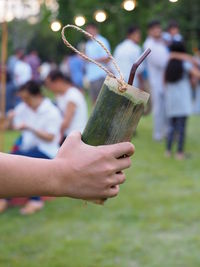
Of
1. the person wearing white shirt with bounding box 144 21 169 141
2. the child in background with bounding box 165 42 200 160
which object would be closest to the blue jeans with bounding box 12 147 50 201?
the child in background with bounding box 165 42 200 160

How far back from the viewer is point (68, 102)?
6.11 meters

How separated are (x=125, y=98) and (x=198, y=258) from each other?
2675 millimetres

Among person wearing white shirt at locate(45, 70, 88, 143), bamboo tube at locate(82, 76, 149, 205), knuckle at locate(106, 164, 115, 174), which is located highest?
bamboo tube at locate(82, 76, 149, 205)

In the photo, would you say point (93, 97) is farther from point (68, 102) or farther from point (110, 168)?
point (110, 168)

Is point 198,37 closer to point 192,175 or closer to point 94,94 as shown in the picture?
point 94,94

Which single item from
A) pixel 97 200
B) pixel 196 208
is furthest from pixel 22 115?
pixel 97 200

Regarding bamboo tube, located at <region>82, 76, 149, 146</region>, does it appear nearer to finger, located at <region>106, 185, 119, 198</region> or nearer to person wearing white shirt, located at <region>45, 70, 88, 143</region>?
finger, located at <region>106, 185, 119, 198</region>

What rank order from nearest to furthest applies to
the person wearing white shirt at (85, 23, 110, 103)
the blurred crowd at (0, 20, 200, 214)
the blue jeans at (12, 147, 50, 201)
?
the blue jeans at (12, 147, 50, 201), the blurred crowd at (0, 20, 200, 214), the person wearing white shirt at (85, 23, 110, 103)

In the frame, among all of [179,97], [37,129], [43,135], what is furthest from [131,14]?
[43,135]

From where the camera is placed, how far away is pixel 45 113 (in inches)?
224

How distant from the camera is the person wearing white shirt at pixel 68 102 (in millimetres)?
6102

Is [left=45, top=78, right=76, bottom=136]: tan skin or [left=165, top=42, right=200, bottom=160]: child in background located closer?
[left=45, top=78, right=76, bottom=136]: tan skin

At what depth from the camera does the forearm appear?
4.82 feet

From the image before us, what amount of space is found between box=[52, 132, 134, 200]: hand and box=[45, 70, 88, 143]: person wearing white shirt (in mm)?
4552
